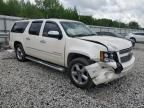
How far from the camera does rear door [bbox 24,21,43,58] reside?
6.11m

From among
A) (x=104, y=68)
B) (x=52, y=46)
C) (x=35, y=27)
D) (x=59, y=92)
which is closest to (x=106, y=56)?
(x=104, y=68)

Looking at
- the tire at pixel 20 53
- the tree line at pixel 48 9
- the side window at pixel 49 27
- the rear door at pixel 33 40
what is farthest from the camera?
the tree line at pixel 48 9

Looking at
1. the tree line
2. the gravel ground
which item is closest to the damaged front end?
the gravel ground

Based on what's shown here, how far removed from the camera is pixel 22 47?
23.5ft

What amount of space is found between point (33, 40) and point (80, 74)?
97.8 inches

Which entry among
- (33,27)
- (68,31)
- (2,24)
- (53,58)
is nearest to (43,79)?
(53,58)

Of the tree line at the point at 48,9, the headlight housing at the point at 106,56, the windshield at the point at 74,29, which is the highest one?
the tree line at the point at 48,9

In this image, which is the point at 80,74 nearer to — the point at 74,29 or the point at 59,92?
the point at 59,92

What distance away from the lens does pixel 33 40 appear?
628 centimetres

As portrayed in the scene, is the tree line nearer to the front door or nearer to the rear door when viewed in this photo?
the rear door

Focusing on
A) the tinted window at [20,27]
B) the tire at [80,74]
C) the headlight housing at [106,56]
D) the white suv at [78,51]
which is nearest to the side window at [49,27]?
the white suv at [78,51]

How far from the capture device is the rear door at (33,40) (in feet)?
20.0

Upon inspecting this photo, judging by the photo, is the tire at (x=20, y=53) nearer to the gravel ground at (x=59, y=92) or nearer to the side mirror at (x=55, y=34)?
the gravel ground at (x=59, y=92)

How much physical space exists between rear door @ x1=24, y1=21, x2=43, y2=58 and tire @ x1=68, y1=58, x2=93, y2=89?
5.66 ft
